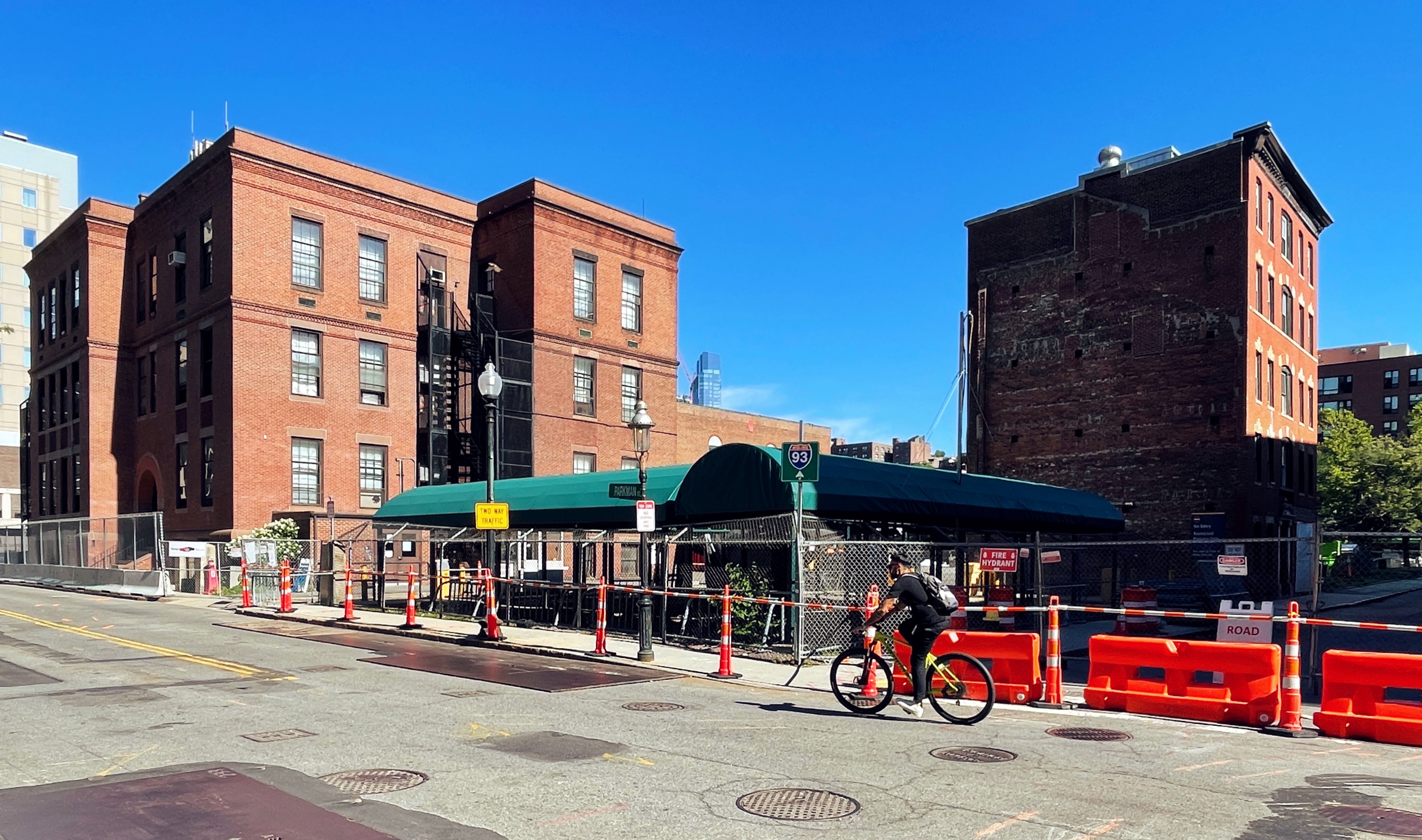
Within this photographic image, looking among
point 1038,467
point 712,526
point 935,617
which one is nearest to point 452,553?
point 712,526

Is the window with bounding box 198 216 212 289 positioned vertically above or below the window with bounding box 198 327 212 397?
above

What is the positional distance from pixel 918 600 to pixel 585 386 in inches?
1389

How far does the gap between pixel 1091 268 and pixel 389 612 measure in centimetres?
3132

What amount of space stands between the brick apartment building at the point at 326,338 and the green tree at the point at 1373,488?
42384 mm

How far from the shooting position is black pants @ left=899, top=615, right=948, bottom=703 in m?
11.2

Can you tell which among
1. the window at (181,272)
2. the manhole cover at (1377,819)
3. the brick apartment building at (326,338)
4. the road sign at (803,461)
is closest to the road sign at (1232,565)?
the road sign at (803,461)

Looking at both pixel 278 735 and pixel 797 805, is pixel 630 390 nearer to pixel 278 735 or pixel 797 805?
pixel 278 735

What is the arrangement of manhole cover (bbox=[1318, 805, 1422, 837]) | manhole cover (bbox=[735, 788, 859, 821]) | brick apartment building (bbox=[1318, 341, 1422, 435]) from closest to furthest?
manhole cover (bbox=[1318, 805, 1422, 837])
manhole cover (bbox=[735, 788, 859, 821])
brick apartment building (bbox=[1318, 341, 1422, 435])

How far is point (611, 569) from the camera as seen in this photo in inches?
1137

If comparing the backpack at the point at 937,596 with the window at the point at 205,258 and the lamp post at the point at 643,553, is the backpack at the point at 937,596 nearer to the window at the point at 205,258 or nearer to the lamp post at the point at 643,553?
the lamp post at the point at 643,553

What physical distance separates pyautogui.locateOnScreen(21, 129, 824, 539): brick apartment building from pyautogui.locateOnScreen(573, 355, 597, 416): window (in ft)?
0.29

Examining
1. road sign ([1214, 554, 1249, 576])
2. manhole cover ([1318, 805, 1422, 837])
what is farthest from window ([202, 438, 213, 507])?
manhole cover ([1318, 805, 1422, 837])

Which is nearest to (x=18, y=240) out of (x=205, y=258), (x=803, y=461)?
(x=205, y=258)

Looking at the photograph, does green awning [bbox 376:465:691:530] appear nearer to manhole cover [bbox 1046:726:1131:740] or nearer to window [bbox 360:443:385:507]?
window [bbox 360:443:385:507]
